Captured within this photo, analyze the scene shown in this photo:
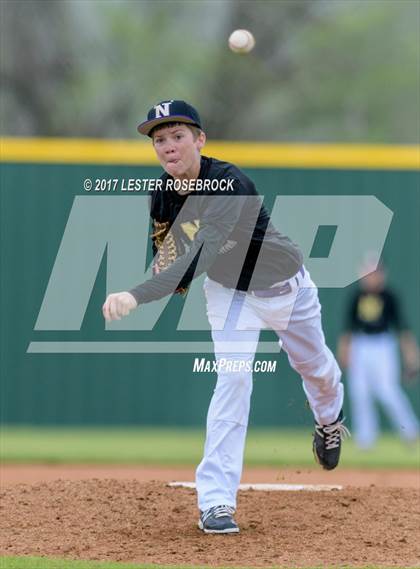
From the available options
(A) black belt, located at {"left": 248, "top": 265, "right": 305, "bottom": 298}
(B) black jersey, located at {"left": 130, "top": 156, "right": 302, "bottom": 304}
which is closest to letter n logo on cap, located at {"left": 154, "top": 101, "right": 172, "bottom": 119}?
(B) black jersey, located at {"left": 130, "top": 156, "right": 302, "bottom": 304}

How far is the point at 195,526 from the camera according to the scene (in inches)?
210

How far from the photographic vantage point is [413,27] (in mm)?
22438

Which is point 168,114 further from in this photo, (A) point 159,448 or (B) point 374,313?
(B) point 374,313

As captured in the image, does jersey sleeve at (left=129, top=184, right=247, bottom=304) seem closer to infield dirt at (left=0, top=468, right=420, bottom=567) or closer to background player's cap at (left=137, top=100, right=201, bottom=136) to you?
background player's cap at (left=137, top=100, right=201, bottom=136)

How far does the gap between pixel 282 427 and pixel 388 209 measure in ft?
7.27

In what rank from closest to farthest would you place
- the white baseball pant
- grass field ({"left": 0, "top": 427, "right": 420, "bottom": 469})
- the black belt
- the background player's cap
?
the background player's cap → the black belt → grass field ({"left": 0, "top": 427, "right": 420, "bottom": 469}) → the white baseball pant

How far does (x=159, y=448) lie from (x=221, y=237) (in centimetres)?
488

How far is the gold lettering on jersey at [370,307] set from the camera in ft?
32.5

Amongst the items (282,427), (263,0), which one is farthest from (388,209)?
(263,0)

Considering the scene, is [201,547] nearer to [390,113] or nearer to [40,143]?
[40,143]

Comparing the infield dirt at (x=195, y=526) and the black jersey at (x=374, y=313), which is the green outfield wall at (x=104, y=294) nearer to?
the black jersey at (x=374, y=313)

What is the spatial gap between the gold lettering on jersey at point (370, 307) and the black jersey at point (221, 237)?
14.7ft

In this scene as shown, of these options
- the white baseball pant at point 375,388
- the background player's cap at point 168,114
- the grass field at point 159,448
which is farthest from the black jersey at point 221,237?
the white baseball pant at point 375,388

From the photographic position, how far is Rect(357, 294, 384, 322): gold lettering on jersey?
9.91m
